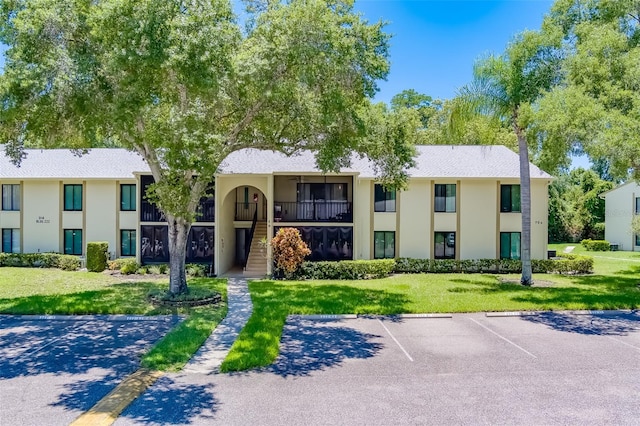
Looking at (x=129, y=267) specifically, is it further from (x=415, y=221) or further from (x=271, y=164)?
(x=415, y=221)

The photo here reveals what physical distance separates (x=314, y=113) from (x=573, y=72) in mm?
10472

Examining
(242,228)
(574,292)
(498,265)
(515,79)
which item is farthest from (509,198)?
(242,228)

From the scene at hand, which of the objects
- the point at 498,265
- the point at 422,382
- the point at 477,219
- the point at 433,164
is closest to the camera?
the point at 422,382

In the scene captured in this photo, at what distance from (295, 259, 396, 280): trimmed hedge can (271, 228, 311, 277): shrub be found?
59cm

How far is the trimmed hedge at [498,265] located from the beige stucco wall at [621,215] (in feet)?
63.4

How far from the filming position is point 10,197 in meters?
26.9

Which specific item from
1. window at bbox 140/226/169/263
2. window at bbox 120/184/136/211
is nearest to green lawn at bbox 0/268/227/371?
window at bbox 140/226/169/263

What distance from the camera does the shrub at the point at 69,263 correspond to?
24203 mm

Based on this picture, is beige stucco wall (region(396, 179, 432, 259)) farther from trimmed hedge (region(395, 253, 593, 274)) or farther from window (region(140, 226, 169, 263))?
window (region(140, 226, 169, 263))

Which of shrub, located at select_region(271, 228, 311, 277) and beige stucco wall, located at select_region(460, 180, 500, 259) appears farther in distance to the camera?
beige stucco wall, located at select_region(460, 180, 500, 259)

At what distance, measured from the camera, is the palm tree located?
1870 cm

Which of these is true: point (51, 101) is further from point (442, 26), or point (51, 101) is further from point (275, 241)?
point (442, 26)

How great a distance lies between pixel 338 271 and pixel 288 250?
2803 millimetres

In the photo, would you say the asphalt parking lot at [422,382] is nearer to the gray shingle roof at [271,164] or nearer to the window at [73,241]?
the gray shingle roof at [271,164]
